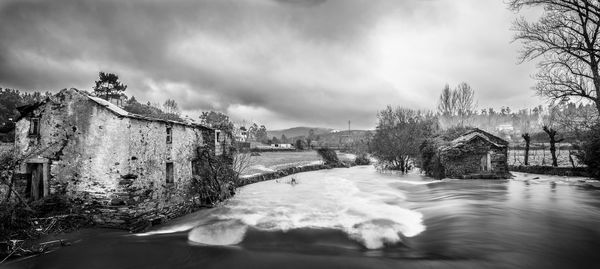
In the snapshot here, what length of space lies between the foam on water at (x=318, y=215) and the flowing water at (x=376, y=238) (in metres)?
0.05

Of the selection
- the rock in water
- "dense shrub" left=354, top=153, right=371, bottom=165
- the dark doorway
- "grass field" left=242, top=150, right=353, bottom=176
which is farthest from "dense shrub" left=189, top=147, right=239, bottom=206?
"dense shrub" left=354, top=153, right=371, bottom=165

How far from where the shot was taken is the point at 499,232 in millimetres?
8820

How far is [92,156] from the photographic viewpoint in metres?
10.7

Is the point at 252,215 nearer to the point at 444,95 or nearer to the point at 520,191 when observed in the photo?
the point at 520,191

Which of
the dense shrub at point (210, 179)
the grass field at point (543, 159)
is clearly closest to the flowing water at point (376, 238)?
the dense shrub at point (210, 179)

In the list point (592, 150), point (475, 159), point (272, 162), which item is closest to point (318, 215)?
point (475, 159)

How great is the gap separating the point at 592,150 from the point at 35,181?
30661 mm

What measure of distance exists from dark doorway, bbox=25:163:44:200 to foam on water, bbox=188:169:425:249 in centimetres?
624

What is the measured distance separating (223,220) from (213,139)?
503 cm

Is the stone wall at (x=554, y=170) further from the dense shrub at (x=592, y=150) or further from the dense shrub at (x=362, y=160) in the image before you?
the dense shrub at (x=362, y=160)

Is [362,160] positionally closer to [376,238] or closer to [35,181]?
[376,238]

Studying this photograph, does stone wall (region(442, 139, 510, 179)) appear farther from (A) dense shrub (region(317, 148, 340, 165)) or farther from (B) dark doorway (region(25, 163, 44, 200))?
(B) dark doorway (region(25, 163, 44, 200))

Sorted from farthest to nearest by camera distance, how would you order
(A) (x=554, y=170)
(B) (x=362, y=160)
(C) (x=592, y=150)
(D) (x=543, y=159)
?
(B) (x=362, y=160)
(D) (x=543, y=159)
(A) (x=554, y=170)
(C) (x=592, y=150)

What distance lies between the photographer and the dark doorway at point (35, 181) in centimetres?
1129
